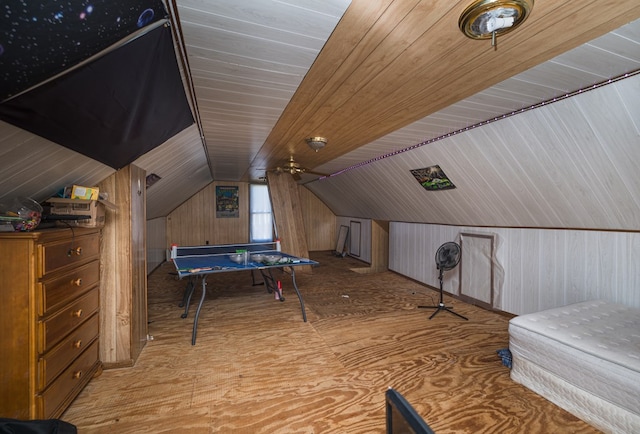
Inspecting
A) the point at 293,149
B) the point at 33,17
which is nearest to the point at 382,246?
the point at 293,149

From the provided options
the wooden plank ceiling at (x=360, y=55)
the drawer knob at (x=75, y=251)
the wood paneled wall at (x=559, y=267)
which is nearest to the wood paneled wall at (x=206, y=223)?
the wood paneled wall at (x=559, y=267)

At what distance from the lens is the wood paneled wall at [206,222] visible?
8.40m

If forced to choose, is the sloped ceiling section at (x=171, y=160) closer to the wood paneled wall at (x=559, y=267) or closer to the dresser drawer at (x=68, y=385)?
the dresser drawer at (x=68, y=385)

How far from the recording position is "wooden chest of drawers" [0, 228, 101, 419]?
1557 millimetres

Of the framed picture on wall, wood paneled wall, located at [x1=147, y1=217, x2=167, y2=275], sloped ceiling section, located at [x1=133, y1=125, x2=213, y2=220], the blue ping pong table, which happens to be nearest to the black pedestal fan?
the blue ping pong table

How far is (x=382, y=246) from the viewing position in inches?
297

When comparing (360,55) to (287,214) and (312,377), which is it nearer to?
(312,377)

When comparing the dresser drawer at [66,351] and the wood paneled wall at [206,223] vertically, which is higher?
the wood paneled wall at [206,223]

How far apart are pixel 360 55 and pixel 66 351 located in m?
2.94

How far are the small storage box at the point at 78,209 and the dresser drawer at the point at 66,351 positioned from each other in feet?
2.74

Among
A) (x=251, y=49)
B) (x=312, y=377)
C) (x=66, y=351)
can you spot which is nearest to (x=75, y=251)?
(x=66, y=351)

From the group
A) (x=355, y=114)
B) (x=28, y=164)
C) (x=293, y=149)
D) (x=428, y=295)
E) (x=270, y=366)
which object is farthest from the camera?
(x=428, y=295)

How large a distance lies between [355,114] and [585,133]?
2.04m

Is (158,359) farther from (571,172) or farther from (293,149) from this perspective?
(571,172)
